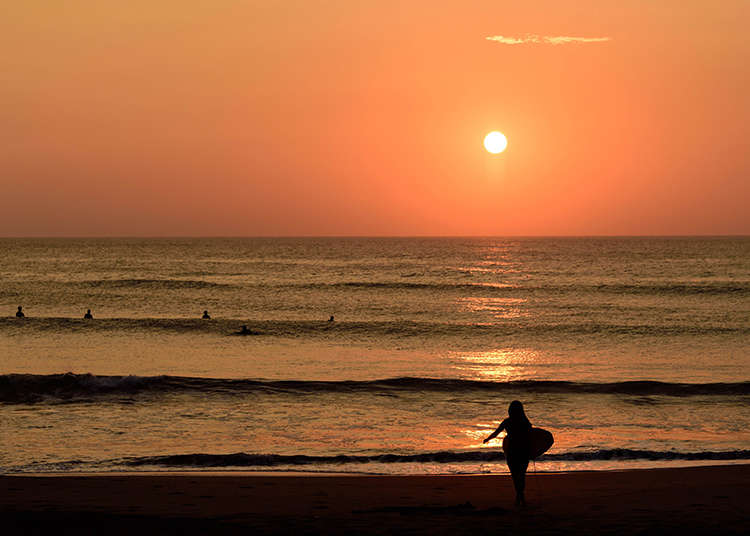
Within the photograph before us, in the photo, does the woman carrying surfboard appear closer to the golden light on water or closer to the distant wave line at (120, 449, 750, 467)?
the distant wave line at (120, 449, 750, 467)

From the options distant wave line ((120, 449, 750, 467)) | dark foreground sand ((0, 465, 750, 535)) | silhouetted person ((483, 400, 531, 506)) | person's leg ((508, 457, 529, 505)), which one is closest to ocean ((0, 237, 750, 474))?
distant wave line ((120, 449, 750, 467))

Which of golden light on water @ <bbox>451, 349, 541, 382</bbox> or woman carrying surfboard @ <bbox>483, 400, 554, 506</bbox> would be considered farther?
golden light on water @ <bbox>451, 349, 541, 382</bbox>

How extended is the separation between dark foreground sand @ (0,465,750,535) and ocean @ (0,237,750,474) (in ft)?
5.37

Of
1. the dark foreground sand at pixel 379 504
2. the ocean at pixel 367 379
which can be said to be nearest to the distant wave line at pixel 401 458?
the ocean at pixel 367 379

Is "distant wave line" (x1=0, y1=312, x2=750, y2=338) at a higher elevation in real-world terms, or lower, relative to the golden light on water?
higher

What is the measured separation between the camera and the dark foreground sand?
9.91 m

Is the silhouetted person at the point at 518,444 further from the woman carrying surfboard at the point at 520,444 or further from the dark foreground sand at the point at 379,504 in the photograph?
the dark foreground sand at the point at 379,504

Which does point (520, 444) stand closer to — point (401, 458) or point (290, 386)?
point (401, 458)

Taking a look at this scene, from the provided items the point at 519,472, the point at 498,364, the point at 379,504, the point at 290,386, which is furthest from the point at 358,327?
the point at 519,472

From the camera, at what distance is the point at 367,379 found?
1050 inches

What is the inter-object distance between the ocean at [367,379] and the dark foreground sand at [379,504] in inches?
64.4

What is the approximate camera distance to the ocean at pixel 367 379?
1645cm

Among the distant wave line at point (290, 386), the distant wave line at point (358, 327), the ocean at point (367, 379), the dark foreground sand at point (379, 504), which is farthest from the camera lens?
the distant wave line at point (358, 327)

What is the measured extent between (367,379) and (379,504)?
15131 millimetres
